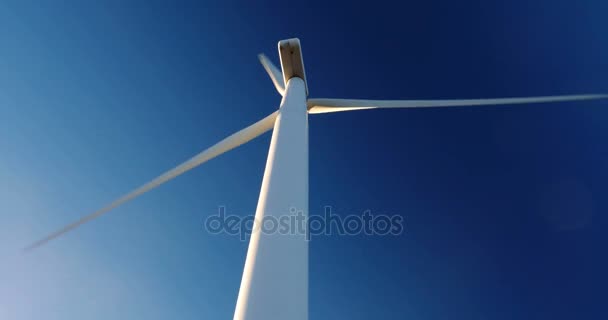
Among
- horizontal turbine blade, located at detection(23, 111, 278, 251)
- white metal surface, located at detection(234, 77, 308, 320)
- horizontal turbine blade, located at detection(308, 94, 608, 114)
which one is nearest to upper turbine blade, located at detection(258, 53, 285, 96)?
horizontal turbine blade, located at detection(308, 94, 608, 114)

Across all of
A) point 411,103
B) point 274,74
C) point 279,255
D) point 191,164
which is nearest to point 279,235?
point 279,255

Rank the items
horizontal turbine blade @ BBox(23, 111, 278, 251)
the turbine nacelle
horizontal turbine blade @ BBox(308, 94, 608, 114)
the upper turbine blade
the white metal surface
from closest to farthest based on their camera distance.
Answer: the white metal surface
horizontal turbine blade @ BBox(23, 111, 278, 251)
the turbine nacelle
horizontal turbine blade @ BBox(308, 94, 608, 114)
the upper turbine blade

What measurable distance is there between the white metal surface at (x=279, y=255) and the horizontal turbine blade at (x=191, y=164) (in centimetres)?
406

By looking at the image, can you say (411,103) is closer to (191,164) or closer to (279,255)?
(191,164)

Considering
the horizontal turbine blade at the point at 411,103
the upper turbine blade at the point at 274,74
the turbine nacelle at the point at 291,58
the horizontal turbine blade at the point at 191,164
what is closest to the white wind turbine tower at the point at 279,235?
the horizontal turbine blade at the point at 191,164

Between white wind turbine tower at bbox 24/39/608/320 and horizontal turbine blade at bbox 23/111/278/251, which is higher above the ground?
horizontal turbine blade at bbox 23/111/278/251

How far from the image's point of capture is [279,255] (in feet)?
15.3

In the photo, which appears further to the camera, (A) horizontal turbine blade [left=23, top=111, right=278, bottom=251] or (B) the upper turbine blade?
(B) the upper turbine blade

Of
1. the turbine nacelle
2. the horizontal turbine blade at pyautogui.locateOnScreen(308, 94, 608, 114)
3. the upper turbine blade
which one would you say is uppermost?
the upper turbine blade

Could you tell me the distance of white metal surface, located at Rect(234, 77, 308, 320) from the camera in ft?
13.8

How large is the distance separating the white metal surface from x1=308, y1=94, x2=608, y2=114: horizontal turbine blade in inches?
225

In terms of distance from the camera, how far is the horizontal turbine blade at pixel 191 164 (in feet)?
31.3

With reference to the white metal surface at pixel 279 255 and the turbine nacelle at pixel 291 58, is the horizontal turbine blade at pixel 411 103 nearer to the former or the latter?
the turbine nacelle at pixel 291 58

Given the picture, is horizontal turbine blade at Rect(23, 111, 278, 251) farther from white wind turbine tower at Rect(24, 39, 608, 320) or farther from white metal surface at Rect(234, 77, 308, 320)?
white metal surface at Rect(234, 77, 308, 320)
